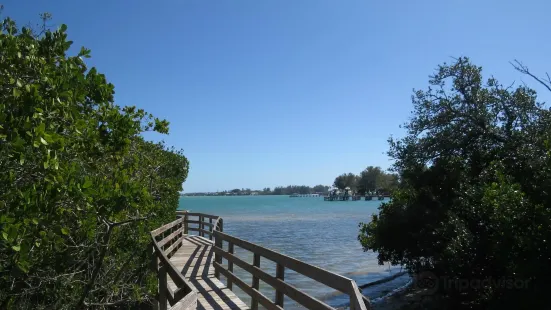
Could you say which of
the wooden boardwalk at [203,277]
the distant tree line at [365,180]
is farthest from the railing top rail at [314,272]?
the distant tree line at [365,180]

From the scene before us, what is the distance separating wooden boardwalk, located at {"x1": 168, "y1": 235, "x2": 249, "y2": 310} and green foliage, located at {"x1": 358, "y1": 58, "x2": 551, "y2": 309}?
4357 millimetres

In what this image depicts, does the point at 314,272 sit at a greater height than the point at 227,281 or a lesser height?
greater

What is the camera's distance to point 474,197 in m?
9.73

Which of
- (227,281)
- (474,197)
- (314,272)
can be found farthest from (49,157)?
(474,197)

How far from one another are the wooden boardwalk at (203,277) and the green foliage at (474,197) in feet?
14.3

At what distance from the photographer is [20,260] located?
11.4 ft

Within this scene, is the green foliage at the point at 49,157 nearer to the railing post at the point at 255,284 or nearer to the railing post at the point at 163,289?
the railing post at the point at 163,289

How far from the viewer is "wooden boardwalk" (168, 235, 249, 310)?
764 cm

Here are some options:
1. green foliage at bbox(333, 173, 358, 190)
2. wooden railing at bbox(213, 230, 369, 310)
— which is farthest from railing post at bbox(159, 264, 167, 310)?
green foliage at bbox(333, 173, 358, 190)

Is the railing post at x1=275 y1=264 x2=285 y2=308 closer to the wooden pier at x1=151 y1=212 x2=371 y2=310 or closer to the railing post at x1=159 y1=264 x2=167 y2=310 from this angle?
the wooden pier at x1=151 y1=212 x2=371 y2=310

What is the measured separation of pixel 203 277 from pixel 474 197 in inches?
234

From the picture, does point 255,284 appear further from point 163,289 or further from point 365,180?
point 365,180

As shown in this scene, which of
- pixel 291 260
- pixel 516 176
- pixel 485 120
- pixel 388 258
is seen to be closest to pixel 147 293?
pixel 291 260

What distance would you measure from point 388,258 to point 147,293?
6954 mm
